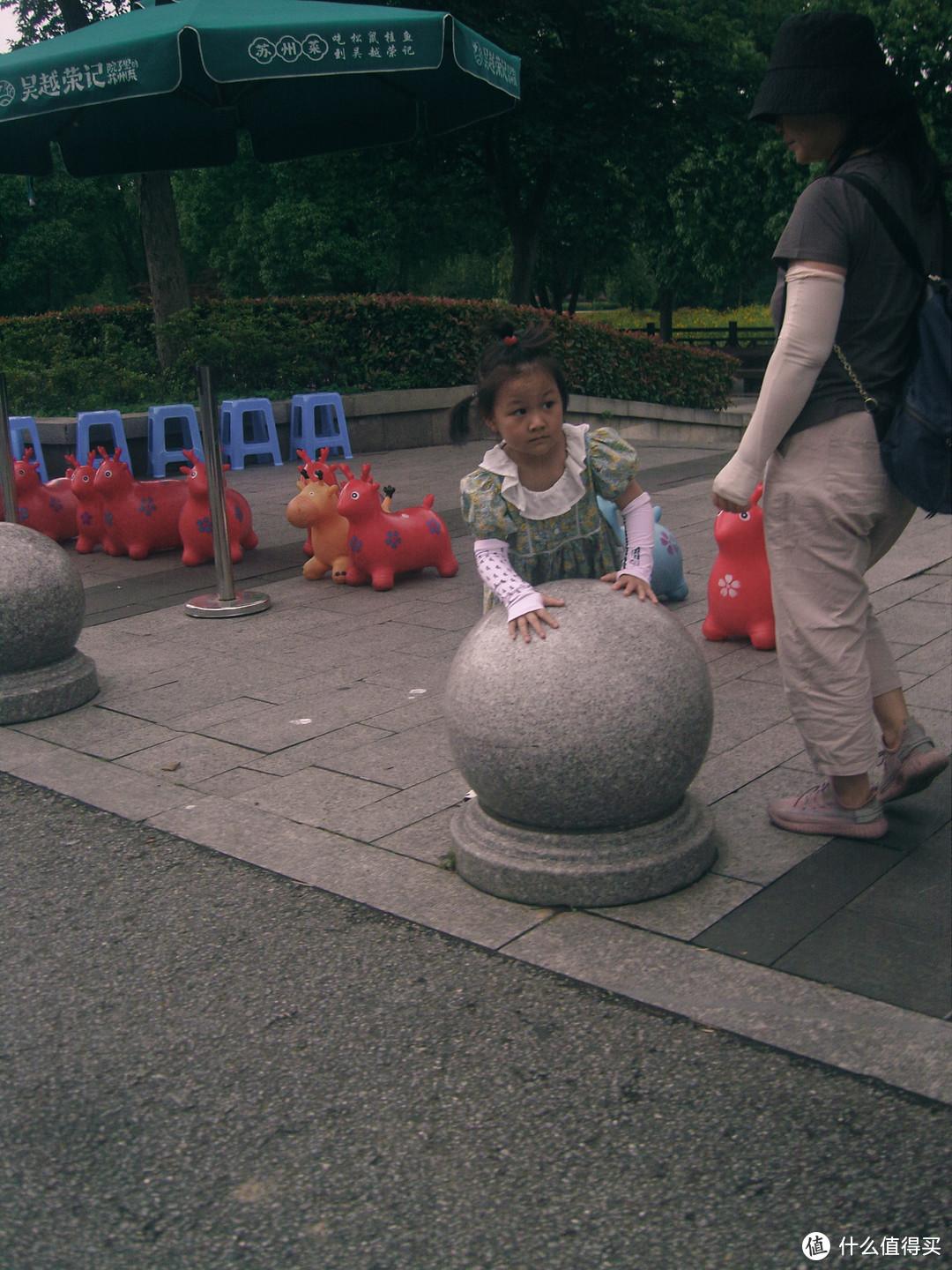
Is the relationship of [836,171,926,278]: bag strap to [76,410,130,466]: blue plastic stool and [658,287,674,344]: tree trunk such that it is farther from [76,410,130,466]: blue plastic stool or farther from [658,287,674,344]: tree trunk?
[658,287,674,344]: tree trunk

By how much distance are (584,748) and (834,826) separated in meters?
1.02

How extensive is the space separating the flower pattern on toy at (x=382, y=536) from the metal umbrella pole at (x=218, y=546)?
2.29 feet

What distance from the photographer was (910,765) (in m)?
3.87

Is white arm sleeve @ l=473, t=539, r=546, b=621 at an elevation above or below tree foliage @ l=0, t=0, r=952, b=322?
below

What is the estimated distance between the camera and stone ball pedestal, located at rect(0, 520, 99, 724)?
539 cm

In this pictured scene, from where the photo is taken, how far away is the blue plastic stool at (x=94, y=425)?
35.9 feet

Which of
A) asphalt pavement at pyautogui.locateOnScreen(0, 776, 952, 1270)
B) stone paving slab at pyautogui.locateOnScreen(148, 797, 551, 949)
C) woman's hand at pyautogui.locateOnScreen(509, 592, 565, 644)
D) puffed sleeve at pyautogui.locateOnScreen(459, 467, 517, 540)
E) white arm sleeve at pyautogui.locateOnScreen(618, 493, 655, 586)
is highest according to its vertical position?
puffed sleeve at pyautogui.locateOnScreen(459, 467, 517, 540)

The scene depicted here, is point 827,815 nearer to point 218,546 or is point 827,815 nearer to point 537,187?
point 218,546

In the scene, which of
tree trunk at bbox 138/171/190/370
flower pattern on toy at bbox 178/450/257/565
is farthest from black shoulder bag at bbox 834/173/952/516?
tree trunk at bbox 138/171/190/370

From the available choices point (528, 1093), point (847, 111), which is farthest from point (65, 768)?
point (847, 111)

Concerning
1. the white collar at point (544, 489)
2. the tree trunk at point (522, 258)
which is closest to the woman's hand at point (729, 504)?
the white collar at point (544, 489)

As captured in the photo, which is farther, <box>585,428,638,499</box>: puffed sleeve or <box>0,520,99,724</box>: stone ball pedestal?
<box>0,520,99,724</box>: stone ball pedestal

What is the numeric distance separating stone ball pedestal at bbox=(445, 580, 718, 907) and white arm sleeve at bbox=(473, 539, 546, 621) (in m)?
0.08

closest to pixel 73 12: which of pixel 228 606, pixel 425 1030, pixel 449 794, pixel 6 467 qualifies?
pixel 6 467
